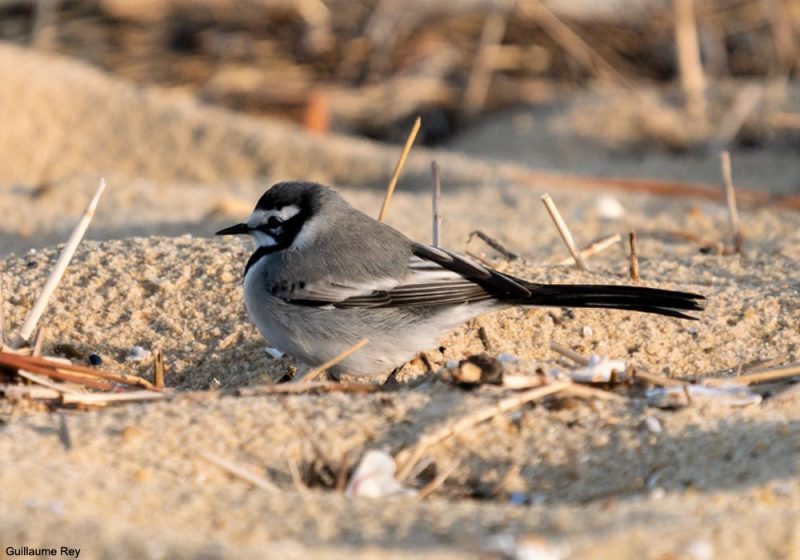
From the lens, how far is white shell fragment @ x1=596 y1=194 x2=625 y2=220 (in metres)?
6.88

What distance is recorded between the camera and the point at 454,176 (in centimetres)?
811

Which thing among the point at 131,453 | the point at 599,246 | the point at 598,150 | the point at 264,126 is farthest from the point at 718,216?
the point at 131,453

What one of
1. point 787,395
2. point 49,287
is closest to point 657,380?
point 787,395

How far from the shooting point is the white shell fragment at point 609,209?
688 cm

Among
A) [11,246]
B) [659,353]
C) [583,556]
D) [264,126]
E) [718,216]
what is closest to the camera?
[583,556]

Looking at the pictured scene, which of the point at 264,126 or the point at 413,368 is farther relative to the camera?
the point at 264,126

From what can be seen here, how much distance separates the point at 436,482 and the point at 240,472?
1.73 feet

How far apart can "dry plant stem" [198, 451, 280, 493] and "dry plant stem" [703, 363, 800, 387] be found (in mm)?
1475

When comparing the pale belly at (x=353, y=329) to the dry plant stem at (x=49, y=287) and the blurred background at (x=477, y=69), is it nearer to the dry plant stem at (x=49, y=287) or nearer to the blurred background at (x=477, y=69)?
the dry plant stem at (x=49, y=287)

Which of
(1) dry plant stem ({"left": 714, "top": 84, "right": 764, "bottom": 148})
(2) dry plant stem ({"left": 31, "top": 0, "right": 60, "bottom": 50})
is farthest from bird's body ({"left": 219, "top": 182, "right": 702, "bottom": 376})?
(2) dry plant stem ({"left": 31, "top": 0, "right": 60, "bottom": 50})

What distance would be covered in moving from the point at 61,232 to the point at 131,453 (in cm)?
355

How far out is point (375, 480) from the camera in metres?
3.08

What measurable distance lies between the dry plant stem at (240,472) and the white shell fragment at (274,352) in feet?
4.83

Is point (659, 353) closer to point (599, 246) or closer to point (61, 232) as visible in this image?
point (599, 246)
